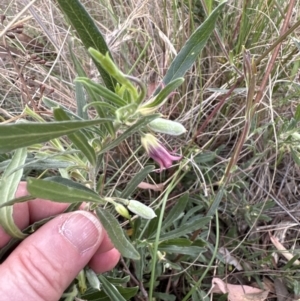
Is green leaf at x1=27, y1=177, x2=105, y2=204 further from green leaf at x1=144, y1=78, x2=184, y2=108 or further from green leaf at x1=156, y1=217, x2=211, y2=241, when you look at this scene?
green leaf at x1=156, y1=217, x2=211, y2=241

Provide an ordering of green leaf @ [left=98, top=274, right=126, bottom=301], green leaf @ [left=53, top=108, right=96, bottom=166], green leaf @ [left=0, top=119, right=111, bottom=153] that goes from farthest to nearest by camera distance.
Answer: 1. green leaf @ [left=98, top=274, right=126, bottom=301]
2. green leaf @ [left=53, top=108, right=96, bottom=166]
3. green leaf @ [left=0, top=119, right=111, bottom=153]

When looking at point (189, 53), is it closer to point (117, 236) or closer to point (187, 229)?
point (117, 236)

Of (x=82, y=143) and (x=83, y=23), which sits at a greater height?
(x=83, y=23)

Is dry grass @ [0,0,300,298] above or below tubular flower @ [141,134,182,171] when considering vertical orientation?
below

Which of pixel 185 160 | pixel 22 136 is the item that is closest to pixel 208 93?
pixel 185 160

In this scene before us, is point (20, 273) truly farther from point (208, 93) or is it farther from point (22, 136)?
point (208, 93)

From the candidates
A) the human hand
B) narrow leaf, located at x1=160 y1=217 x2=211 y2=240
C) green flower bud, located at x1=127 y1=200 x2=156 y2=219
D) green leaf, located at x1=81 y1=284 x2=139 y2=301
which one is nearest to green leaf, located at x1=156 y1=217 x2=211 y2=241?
narrow leaf, located at x1=160 y1=217 x2=211 y2=240

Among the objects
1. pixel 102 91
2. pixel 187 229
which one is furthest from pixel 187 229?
pixel 102 91
